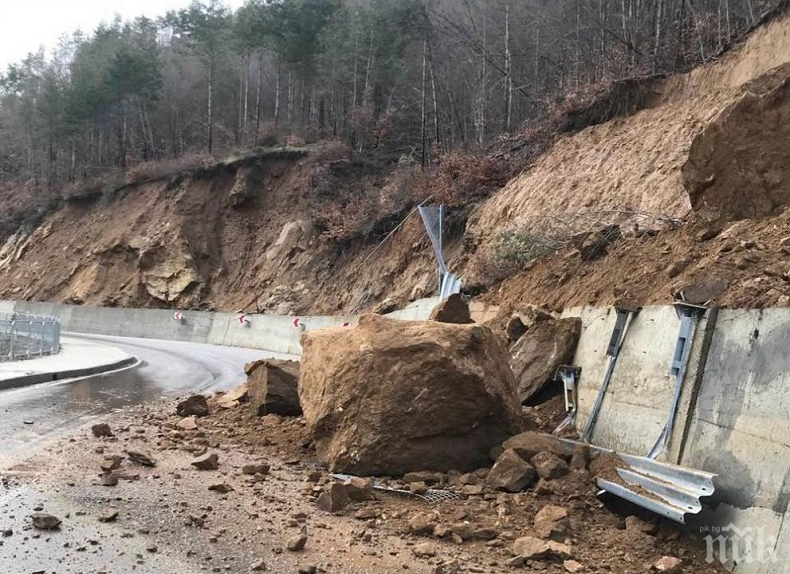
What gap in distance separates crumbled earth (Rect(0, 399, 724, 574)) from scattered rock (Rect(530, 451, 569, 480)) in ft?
0.25

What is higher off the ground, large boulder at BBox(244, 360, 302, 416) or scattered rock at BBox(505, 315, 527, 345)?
scattered rock at BBox(505, 315, 527, 345)

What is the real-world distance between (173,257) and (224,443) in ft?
112

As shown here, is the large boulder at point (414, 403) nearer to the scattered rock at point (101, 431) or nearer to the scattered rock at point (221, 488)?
the scattered rock at point (221, 488)

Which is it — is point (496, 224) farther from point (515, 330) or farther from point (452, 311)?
point (515, 330)

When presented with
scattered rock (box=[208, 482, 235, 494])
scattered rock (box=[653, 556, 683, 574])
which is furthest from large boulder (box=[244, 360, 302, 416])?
scattered rock (box=[653, 556, 683, 574])

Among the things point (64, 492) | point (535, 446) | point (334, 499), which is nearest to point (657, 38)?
point (535, 446)

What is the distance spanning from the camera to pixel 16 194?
6338cm

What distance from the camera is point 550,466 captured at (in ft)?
20.9

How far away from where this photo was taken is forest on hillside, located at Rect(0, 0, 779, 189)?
2422 centimetres

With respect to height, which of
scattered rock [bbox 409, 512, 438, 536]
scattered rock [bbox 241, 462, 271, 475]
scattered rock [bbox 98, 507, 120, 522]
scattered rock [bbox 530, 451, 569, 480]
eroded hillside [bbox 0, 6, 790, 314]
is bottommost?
scattered rock [bbox 98, 507, 120, 522]

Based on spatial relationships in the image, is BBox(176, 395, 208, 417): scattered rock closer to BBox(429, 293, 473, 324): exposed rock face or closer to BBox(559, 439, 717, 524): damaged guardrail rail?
BBox(429, 293, 473, 324): exposed rock face

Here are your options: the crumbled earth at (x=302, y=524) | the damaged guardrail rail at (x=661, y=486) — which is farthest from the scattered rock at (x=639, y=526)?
the damaged guardrail rail at (x=661, y=486)

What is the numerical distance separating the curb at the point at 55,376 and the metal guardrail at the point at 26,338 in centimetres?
254

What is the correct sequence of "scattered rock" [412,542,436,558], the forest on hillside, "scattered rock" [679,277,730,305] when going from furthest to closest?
the forest on hillside < "scattered rock" [679,277,730,305] < "scattered rock" [412,542,436,558]
